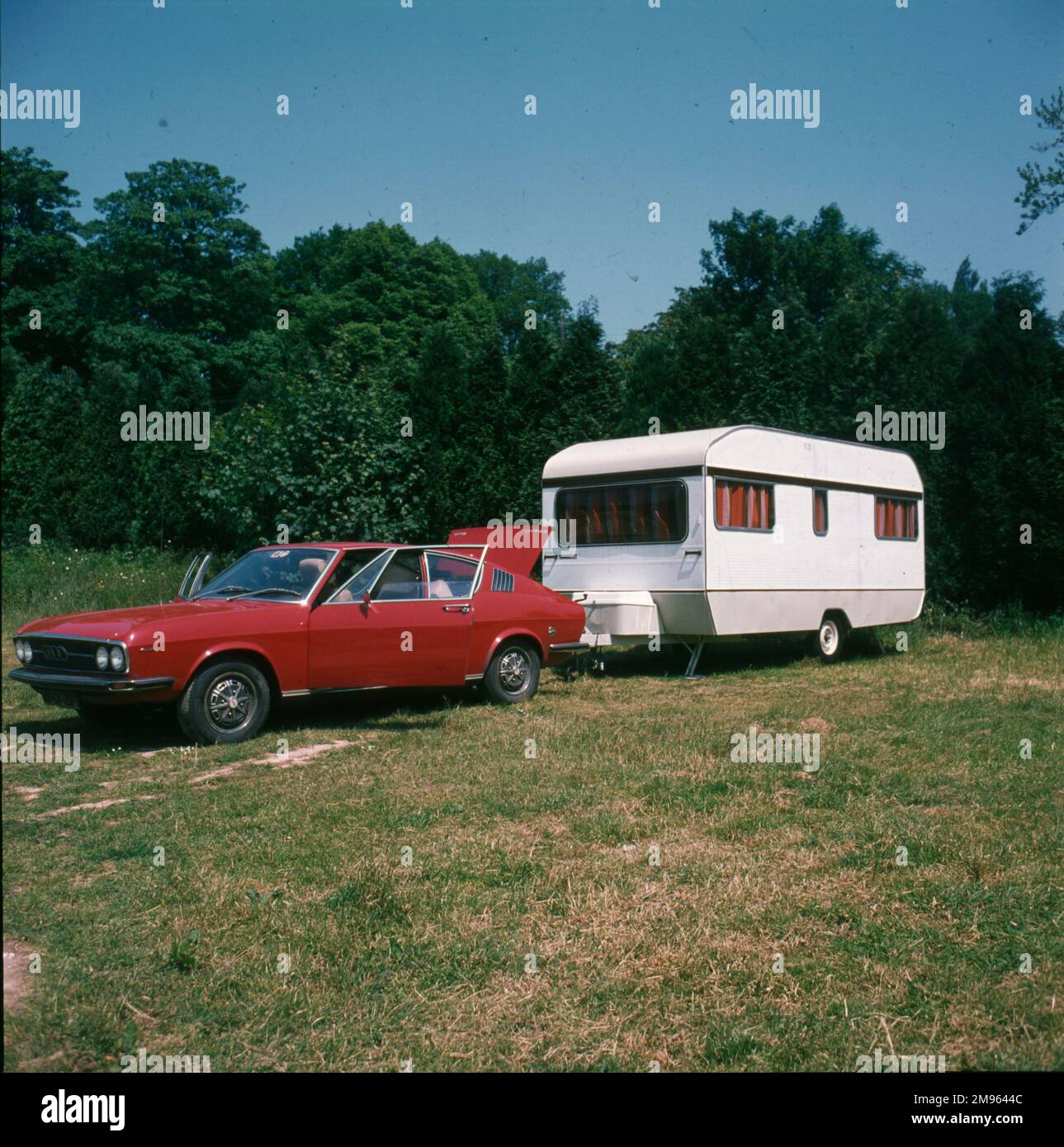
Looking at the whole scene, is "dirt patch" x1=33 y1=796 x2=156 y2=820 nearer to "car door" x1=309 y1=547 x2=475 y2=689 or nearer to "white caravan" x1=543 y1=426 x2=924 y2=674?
"car door" x1=309 y1=547 x2=475 y2=689

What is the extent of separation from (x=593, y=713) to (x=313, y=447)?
9206 mm

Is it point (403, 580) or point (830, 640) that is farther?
point (830, 640)

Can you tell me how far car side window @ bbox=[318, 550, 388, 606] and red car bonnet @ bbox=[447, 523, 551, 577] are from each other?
4.52m

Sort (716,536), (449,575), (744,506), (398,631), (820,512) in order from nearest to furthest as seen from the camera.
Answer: (398,631), (449,575), (716,536), (744,506), (820,512)

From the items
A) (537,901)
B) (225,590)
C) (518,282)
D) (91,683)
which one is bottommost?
(537,901)

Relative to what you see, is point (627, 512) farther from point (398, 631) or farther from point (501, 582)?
point (398, 631)

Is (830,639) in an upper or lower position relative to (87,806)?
upper

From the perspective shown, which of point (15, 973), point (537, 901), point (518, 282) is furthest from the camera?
point (518, 282)

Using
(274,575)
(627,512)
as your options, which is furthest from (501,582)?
(627,512)

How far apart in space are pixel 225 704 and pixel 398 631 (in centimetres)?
173

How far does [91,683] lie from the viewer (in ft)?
25.8

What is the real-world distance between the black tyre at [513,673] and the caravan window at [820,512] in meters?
5.46

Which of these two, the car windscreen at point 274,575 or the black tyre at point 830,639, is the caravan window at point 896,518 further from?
the car windscreen at point 274,575

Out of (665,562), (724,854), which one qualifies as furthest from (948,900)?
(665,562)
